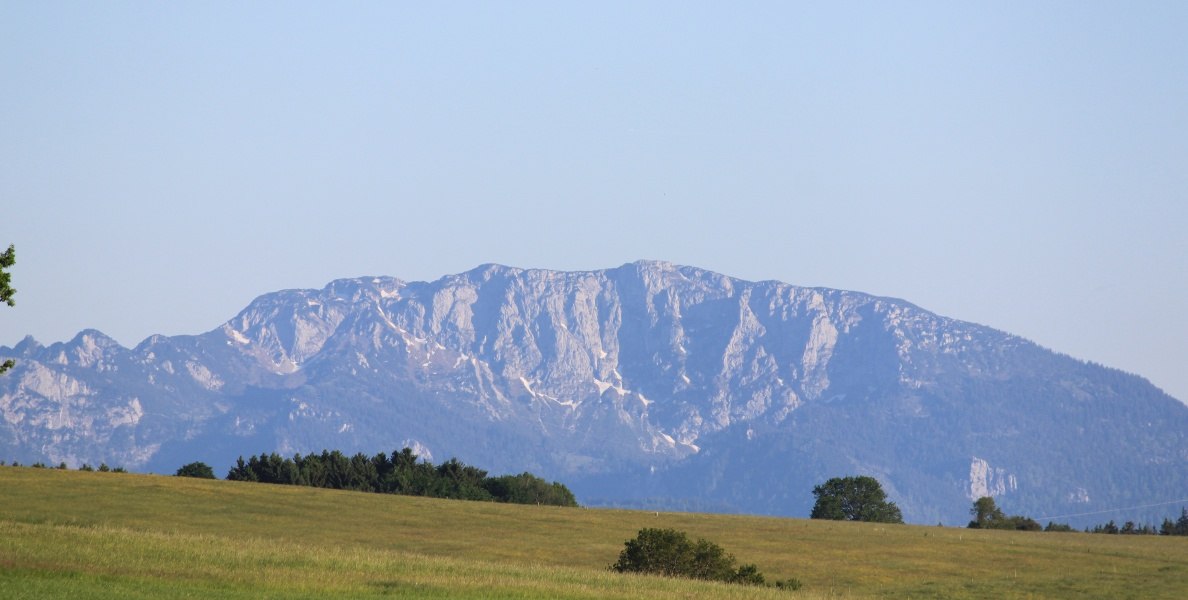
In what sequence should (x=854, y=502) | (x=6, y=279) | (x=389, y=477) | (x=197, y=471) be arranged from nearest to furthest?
1. (x=6, y=279)
2. (x=389, y=477)
3. (x=197, y=471)
4. (x=854, y=502)

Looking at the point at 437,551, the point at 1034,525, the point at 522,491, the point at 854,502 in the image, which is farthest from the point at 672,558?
the point at 854,502

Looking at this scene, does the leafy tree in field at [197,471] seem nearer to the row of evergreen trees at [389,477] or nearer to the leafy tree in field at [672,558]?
the row of evergreen trees at [389,477]

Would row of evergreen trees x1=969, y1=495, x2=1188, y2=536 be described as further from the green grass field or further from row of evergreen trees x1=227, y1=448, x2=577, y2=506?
row of evergreen trees x1=227, y1=448, x2=577, y2=506

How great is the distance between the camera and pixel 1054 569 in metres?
79.8

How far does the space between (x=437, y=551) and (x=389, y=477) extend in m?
60.0

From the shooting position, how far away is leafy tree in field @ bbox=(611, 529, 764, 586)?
68.1m

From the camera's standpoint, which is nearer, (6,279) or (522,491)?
(6,279)

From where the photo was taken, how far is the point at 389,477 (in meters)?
135

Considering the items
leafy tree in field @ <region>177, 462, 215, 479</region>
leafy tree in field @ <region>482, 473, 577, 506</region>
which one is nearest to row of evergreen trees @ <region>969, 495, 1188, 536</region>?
leafy tree in field @ <region>482, 473, 577, 506</region>

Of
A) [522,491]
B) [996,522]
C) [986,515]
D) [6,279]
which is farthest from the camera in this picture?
[986,515]

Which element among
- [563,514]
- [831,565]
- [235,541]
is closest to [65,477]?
[563,514]

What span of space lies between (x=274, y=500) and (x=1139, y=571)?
48.2 metres

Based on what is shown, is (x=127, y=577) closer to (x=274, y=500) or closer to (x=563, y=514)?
(x=274, y=500)

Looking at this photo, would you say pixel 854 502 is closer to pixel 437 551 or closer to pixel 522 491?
pixel 522 491
